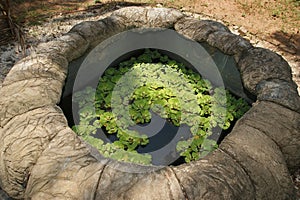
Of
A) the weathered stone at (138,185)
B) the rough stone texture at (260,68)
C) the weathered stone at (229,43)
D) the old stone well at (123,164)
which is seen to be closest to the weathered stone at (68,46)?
the old stone well at (123,164)

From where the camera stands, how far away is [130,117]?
12.5ft

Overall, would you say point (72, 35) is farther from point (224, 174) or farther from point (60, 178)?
point (224, 174)

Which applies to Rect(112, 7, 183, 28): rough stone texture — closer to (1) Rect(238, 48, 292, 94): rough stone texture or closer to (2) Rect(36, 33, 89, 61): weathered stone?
(2) Rect(36, 33, 89, 61): weathered stone

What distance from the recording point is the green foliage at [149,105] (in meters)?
3.44

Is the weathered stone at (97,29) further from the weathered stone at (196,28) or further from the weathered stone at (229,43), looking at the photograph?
the weathered stone at (229,43)

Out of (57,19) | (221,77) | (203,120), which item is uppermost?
(57,19)

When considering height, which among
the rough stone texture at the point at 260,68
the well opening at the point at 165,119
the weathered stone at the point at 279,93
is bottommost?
the well opening at the point at 165,119

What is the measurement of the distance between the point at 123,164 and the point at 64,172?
1.54 ft

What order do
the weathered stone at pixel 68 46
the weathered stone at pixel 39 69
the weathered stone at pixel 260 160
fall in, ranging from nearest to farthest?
the weathered stone at pixel 260 160
the weathered stone at pixel 39 69
the weathered stone at pixel 68 46

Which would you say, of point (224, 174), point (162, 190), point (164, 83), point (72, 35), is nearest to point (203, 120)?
point (164, 83)

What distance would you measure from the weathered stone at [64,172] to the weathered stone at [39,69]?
95 centimetres

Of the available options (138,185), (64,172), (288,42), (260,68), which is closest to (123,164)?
(138,185)

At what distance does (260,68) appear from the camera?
3.30 meters

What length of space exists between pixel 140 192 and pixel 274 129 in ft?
4.71
